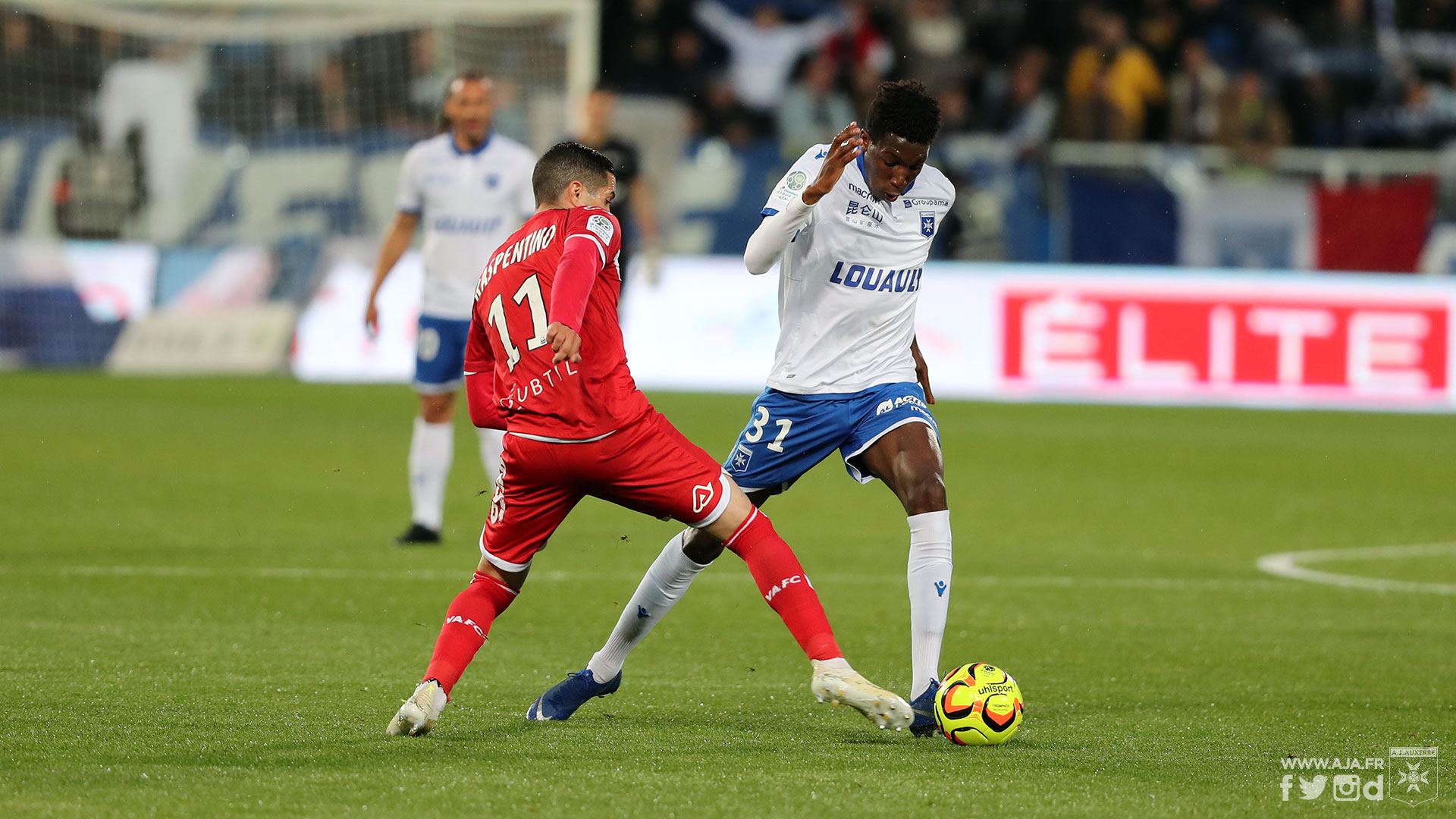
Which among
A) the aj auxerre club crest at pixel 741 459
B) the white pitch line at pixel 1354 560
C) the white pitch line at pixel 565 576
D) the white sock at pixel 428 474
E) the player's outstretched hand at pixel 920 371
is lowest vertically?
the white pitch line at pixel 1354 560

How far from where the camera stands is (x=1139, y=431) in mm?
17094

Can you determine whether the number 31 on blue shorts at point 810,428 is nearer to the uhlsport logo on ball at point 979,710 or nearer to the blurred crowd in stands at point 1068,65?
the uhlsport logo on ball at point 979,710

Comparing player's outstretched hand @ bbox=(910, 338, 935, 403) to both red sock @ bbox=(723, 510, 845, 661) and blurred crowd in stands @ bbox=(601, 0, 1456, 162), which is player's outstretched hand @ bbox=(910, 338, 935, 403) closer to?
red sock @ bbox=(723, 510, 845, 661)

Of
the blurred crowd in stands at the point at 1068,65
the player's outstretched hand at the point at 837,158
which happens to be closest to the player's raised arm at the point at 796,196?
the player's outstretched hand at the point at 837,158

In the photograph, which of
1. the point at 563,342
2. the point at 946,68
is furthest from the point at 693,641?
the point at 946,68

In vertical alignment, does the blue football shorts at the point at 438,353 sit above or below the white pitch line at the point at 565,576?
above

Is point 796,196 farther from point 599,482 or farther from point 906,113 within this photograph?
point 599,482

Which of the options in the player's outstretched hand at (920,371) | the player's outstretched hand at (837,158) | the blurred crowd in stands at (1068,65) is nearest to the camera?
the player's outstretched hand at (837,158)

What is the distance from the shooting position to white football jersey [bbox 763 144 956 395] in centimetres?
629

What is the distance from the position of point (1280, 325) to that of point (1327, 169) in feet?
8.22

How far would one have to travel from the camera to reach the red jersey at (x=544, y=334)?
5.45 m

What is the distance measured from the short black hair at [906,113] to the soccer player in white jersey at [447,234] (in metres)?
4.37

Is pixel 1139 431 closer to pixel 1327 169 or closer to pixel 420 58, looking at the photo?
pixel 1327 169

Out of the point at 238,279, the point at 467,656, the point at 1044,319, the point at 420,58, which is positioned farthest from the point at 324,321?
the point at 467,656
